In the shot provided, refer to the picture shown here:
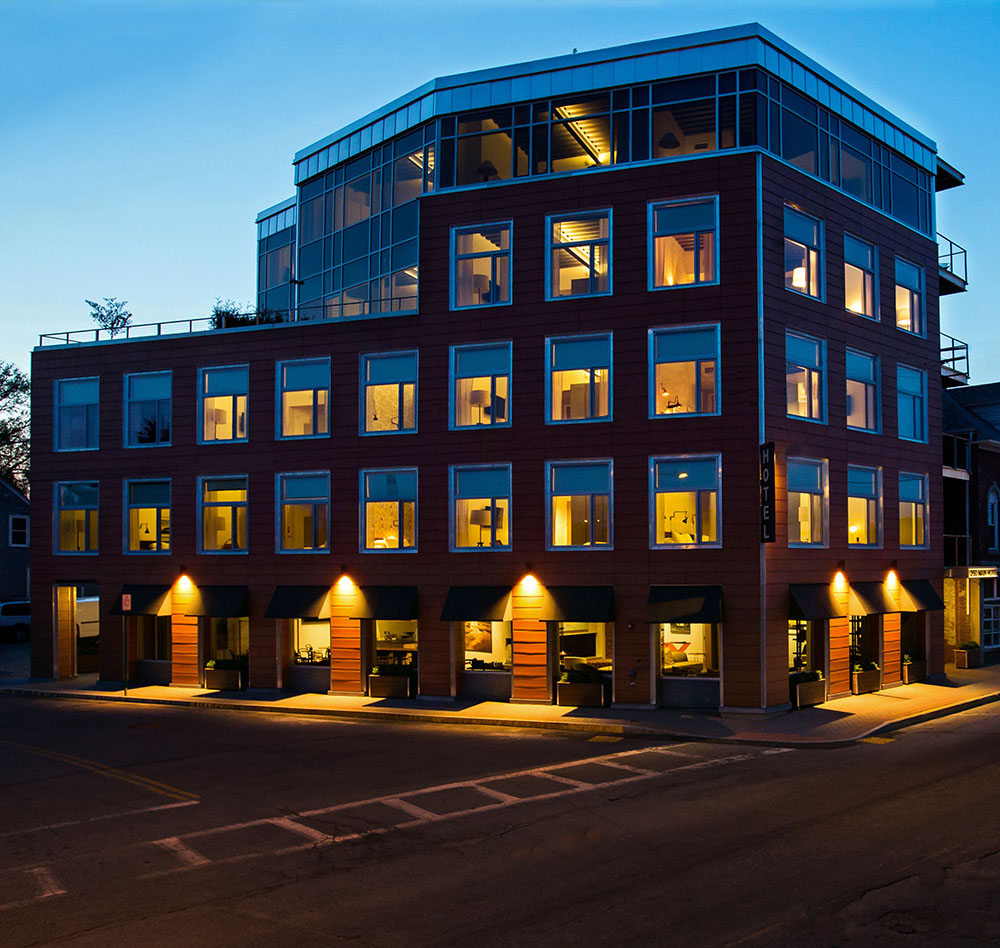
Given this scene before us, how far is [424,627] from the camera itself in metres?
28.4

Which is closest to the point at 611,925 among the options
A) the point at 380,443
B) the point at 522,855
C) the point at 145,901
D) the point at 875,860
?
the point at 522,855

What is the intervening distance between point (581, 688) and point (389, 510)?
807 cm

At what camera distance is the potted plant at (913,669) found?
3080 cm

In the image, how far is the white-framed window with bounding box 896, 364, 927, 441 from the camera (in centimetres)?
3095

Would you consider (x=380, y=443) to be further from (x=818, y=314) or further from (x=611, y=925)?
(x=611, y=925)

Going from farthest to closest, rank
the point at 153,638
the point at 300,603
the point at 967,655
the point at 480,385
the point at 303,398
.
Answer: the point at 967,655, the point at 153,638, the point at 303,398, the point at 300,603, the point at 480,385

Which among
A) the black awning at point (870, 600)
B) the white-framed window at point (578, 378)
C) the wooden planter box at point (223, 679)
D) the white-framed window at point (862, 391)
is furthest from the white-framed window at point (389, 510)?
the white-framed window at point (862, 391)

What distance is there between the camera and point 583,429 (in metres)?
26.9

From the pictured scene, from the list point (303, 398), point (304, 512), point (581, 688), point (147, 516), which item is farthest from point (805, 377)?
point (147, 516)

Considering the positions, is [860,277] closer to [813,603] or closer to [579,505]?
[813,603]

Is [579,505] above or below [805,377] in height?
below

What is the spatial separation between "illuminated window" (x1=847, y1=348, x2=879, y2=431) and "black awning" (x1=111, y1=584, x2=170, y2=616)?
22.9 meters

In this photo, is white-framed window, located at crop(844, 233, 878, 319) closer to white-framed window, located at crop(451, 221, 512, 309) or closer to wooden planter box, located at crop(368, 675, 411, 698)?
white-framed window, located at crop(451, 221, 512, 309)

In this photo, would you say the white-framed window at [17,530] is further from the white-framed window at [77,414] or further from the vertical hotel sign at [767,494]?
the vertical hotel sign at [767,494]
